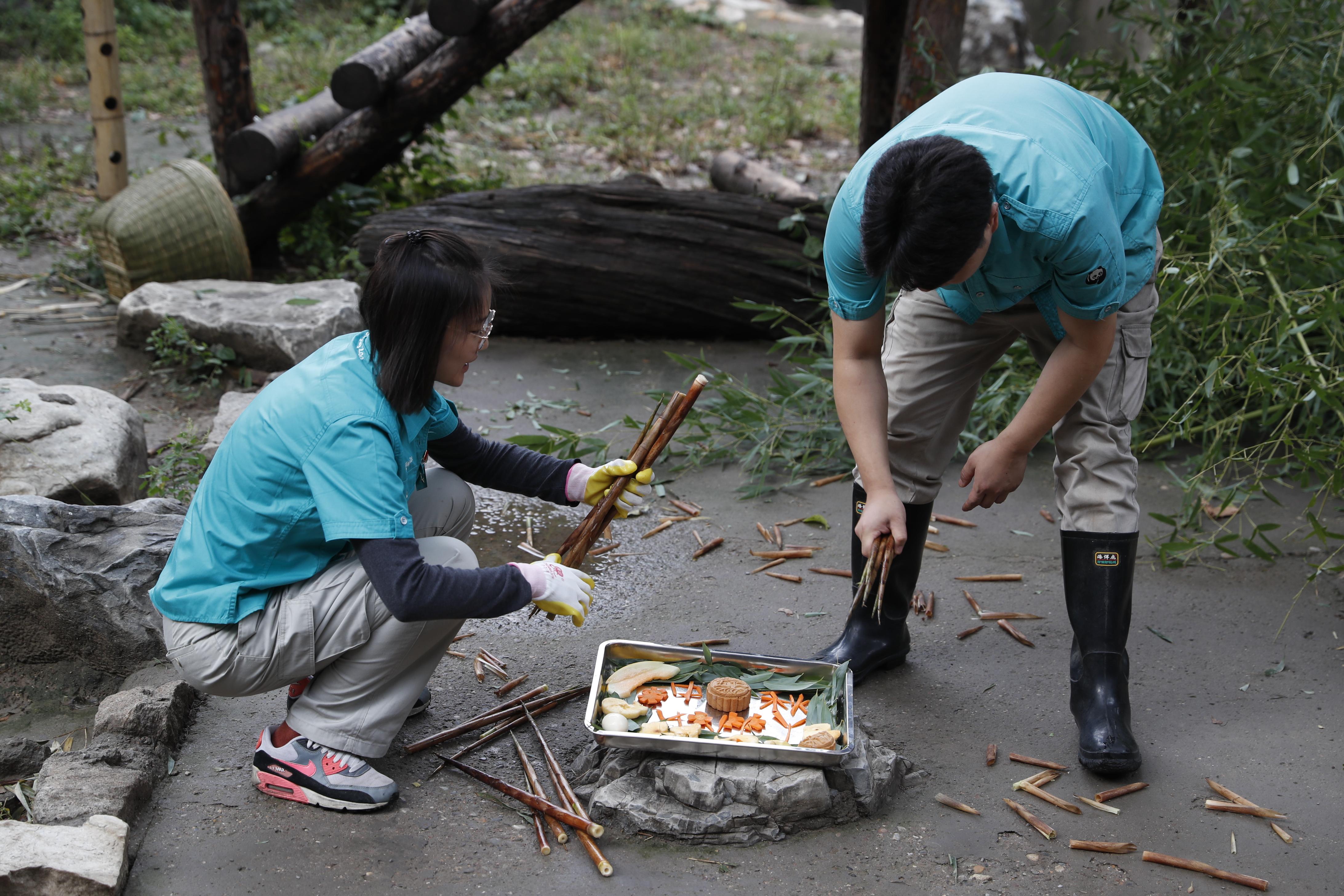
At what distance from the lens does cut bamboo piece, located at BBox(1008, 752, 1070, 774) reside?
99.9 inches

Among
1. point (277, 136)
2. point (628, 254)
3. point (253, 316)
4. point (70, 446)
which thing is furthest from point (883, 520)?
point (277, 136)

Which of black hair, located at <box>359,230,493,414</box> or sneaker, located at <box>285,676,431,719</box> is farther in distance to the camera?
sneaker, located at <box>285,676,431,719</box>

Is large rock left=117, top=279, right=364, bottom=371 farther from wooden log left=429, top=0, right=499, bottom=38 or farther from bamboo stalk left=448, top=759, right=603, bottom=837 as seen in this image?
bamboo stalk left=448, top=759, right=603, bottom=837

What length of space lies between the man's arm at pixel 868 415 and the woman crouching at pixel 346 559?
2.25 ft

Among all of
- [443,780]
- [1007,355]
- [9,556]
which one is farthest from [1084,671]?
[9,556]

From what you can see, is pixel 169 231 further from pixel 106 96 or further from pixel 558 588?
pixel 558 588

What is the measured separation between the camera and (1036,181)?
2.08 metres

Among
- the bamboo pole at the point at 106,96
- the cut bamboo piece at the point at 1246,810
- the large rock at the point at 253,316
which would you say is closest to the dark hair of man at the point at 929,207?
the cut bamboo piece at the point at 1246,810

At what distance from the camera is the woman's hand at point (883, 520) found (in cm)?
245

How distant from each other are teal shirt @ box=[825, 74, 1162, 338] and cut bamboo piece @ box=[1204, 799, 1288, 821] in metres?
1.09

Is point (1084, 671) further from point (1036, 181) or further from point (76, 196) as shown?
point (76, 196)

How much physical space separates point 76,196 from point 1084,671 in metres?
6.85

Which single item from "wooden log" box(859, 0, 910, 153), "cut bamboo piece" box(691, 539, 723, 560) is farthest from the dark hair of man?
"wooden log" box(859, 0, 910, 153)

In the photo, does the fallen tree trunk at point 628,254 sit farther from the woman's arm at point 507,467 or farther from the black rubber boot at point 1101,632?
the black rubber boot at point 1101,632
